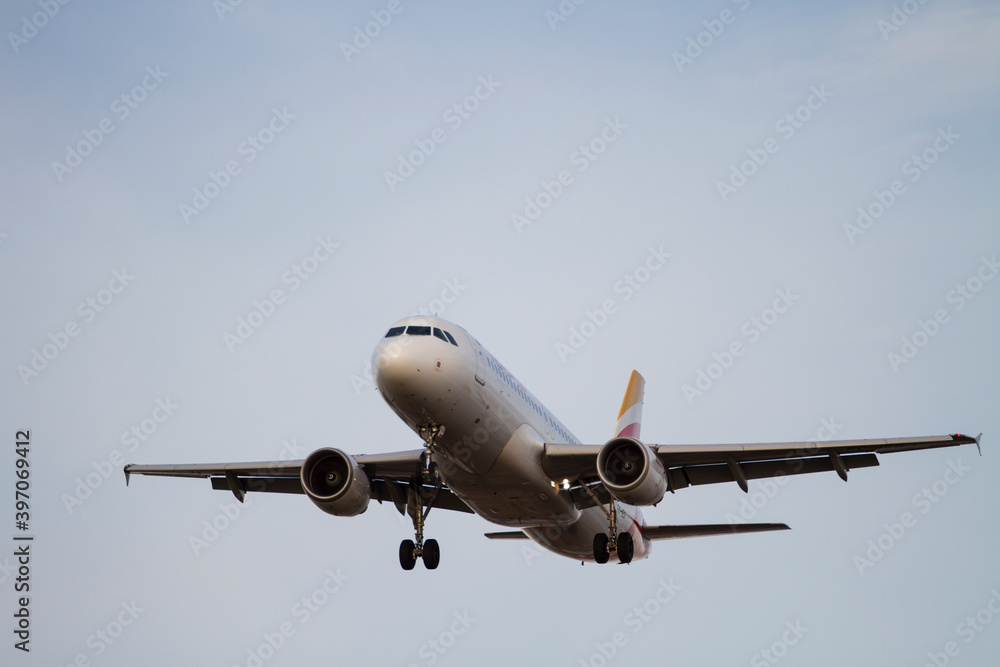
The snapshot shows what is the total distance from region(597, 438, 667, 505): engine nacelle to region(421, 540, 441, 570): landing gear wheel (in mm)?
5977

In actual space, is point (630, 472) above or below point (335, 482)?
above

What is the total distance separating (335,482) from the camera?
3052 centimetres

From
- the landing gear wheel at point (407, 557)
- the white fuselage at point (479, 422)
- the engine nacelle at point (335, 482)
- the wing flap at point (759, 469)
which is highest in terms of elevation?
the wing flap at point (759, 469)

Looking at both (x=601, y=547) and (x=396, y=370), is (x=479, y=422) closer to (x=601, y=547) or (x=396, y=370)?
(x=396, y=370)

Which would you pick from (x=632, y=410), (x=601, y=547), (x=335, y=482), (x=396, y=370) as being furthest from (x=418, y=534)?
(x=632, y=410)

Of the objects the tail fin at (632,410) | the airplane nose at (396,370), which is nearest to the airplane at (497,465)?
the airplane nose at (396,370)

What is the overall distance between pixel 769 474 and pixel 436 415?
10893 mm

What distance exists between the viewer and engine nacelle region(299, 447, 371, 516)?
30.2m

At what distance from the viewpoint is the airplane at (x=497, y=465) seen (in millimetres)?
26234

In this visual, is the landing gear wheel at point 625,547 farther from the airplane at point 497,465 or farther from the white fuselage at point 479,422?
the white fuselage at point 479,422

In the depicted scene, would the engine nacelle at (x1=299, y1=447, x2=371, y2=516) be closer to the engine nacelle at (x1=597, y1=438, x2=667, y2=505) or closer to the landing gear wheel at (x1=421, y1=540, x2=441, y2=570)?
the landing gear wheel at (x1=421, y1=540, x2=441, y2=570)

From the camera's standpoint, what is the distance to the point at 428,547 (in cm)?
3203

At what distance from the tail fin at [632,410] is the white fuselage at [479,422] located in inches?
320

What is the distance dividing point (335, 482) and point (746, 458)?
10.8 metres
